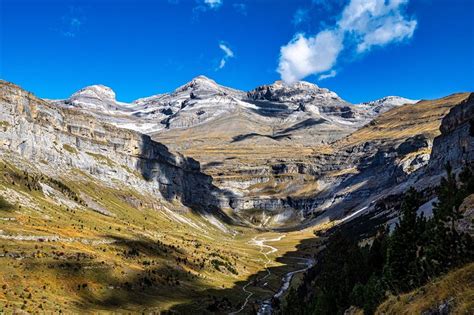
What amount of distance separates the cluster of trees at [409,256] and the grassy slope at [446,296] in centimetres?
375

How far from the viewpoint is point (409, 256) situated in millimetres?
52594

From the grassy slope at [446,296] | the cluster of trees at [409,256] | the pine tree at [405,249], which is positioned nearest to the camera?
the grassy slope at [446,296]

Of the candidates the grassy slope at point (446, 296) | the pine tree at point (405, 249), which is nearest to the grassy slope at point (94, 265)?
the pine tree at point (405, 249)

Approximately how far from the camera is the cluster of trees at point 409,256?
36.3 meters

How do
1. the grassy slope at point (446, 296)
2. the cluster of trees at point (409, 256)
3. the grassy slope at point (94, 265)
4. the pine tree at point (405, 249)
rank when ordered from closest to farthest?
the grassy slope at point (446, 296) < the cluster of trees at point (409, 256) < the pine tree at point (405, 249) < the grassy slope at point (94, 265)

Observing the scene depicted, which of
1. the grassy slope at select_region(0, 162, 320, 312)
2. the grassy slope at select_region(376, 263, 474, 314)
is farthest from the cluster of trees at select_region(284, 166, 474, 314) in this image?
the grassy slope at select_region(0, 162, 320, 312)

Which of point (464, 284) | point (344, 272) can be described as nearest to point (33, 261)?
point (344, 272)

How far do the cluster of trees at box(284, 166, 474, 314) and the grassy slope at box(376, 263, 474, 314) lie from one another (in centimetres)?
375

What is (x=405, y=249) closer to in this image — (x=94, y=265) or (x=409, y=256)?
(x=409, y=256)

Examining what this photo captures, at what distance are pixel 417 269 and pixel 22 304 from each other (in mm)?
63187

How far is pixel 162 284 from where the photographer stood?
4759 inches

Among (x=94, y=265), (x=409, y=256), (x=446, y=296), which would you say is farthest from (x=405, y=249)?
(x=94, y=265)

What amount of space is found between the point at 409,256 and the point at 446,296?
26224 millimetres

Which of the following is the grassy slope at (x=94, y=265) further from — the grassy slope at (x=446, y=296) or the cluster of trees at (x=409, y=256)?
the grassy slope at (x=446, y=296)
